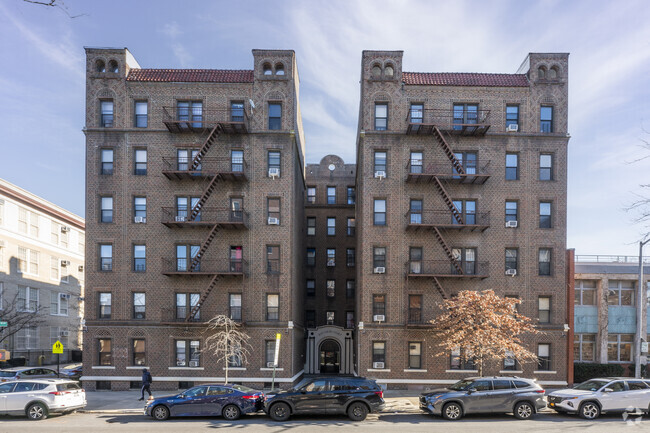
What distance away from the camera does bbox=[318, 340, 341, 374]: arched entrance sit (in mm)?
37688

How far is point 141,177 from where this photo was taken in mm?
29078

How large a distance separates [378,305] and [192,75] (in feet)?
59.3

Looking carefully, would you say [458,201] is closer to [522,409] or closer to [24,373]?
[522,409]

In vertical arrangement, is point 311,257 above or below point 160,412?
above

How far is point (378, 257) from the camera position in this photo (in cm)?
2895

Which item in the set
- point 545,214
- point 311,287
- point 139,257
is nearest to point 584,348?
point 545,214

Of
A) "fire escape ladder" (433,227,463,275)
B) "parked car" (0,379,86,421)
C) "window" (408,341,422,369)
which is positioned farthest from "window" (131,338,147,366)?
"fire escape ladder" (433,227,463,275)

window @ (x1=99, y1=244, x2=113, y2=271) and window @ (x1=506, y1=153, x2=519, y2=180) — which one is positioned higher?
window @ (x1=506, y1=153, x2=519, y2=180)

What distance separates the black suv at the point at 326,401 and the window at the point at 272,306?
9436 mm

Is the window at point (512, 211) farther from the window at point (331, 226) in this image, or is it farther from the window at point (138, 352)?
the window at point (138, 352)

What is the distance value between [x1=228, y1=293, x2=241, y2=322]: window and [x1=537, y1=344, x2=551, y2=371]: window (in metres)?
17.8

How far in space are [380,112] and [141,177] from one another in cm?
1505

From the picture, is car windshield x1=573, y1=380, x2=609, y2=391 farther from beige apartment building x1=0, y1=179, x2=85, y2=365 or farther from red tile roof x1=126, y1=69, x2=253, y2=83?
beige apartment building x1=0, y1=179, x2=85, y2=365

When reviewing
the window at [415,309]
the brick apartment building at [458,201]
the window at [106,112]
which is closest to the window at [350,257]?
the brick apartment building at [458,201]
